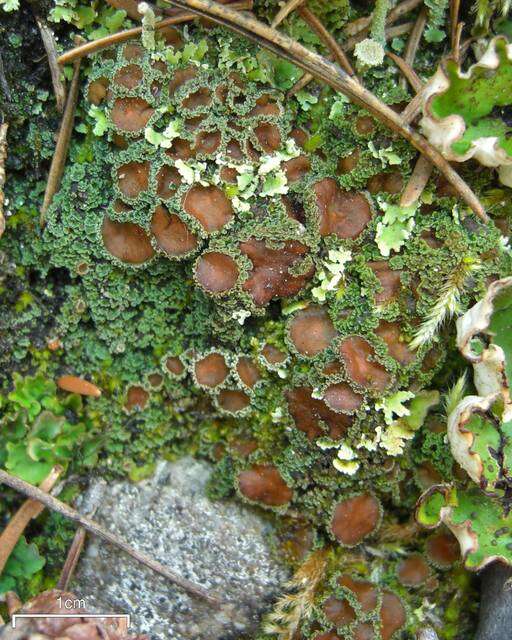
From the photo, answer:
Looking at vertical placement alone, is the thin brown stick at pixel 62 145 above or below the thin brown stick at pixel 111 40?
below

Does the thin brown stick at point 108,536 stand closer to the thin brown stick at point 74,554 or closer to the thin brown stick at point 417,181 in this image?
the thin brown stick at point 74,554

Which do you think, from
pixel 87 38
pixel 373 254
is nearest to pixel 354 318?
pixel 373 254

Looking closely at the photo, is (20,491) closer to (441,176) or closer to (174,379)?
(174,379)

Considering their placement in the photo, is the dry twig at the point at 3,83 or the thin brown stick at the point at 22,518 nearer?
the dry twig at the point at 3,83

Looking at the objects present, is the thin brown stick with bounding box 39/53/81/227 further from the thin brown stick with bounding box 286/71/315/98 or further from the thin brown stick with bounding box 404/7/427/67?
the thin brown stick with bounding box 404/7/427/67

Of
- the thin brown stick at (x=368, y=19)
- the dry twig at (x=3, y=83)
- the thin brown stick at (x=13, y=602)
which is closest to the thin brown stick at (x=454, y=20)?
the thin brown stick at (x=368, y=19)

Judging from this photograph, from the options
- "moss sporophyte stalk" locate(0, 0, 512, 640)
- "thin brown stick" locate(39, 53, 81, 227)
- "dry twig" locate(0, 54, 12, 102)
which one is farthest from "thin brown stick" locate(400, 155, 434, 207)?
"dry twig" locate(0, 54, 12, 102)
